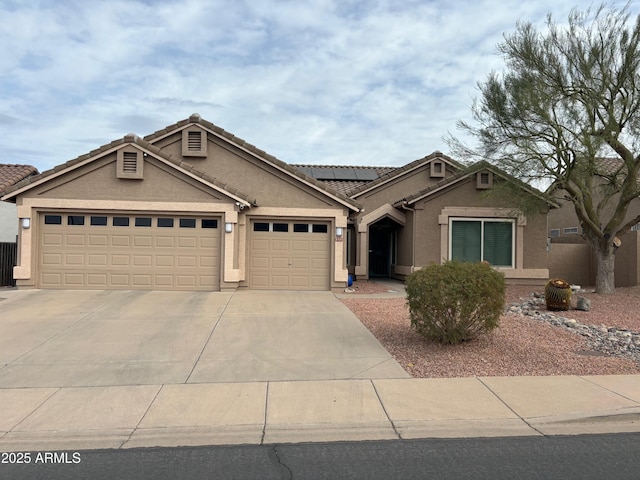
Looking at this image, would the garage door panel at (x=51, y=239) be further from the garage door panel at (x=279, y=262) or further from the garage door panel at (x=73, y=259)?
the garage door panel at (x=279, y=262)

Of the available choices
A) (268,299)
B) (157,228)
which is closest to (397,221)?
(268,299)

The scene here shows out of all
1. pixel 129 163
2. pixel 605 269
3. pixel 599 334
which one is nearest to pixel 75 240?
pixel 129 163

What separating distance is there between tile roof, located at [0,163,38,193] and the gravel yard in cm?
1548

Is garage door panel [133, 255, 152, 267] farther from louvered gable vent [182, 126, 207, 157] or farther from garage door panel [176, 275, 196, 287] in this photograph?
louvered gable vent [182, 126, 207, 157]

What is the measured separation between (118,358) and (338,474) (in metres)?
4.92

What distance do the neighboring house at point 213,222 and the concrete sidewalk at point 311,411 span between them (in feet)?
26.6

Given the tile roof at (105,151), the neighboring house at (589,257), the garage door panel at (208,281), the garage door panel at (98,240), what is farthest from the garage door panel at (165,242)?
the neighboring house at (589,257)

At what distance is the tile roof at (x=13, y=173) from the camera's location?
19.0 meters

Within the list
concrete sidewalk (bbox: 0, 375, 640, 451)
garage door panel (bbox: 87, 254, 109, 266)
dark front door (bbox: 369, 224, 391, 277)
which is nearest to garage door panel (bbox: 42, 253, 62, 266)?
garage door panel (bbox: 87, 254, 109, 266)

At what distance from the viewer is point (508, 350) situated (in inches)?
318

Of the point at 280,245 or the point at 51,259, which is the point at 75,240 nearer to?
the point at 51,259

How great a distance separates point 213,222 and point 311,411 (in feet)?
32.4

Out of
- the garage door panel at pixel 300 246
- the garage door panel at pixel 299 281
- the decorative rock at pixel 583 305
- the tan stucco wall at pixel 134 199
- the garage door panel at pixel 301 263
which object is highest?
the tan stucco wall at pixel 134 199

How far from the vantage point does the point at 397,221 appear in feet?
64.9
